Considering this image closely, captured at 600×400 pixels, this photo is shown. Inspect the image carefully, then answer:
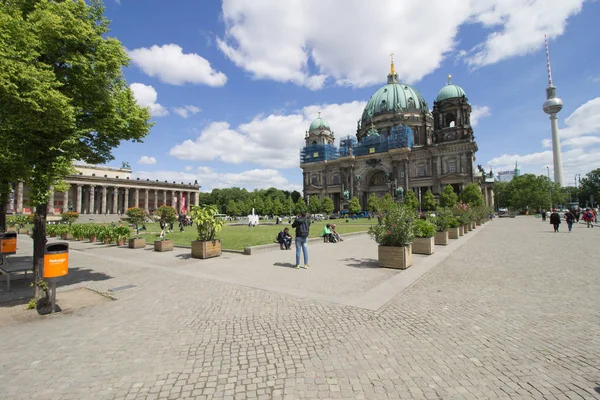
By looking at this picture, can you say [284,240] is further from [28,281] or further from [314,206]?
[314,206]

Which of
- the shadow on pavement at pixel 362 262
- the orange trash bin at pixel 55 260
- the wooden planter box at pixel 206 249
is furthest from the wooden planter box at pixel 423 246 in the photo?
the orange trash bin at pixel 55 260

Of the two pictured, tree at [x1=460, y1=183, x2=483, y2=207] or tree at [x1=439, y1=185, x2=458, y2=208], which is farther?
tree at [x1=439, y1=185, x2=458, y2=208]

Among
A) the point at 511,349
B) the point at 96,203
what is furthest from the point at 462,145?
the point at 96,203

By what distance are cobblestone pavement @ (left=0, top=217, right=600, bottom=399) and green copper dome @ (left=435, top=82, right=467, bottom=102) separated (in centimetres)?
8274

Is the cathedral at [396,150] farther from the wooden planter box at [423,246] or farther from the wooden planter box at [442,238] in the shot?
the wooden planter box at [423,246]

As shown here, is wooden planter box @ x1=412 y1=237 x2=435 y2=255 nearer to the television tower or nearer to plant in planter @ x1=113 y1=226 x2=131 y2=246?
plant in planter @ x1=113 y1=226 x2=131 y2=246

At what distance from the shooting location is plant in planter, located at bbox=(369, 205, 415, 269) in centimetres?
1023

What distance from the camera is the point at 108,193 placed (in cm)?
8644

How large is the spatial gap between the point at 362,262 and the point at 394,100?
286 ft

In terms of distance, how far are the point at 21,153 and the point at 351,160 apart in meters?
85.9

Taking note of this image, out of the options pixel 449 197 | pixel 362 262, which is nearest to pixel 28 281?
pixel 362 262

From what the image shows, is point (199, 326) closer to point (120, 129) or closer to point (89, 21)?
point (120, 129)

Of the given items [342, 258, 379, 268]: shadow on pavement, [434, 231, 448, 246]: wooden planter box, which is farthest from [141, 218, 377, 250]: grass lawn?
[434, 231, 448, 246]: wooden planter box

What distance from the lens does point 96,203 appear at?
275 feet
